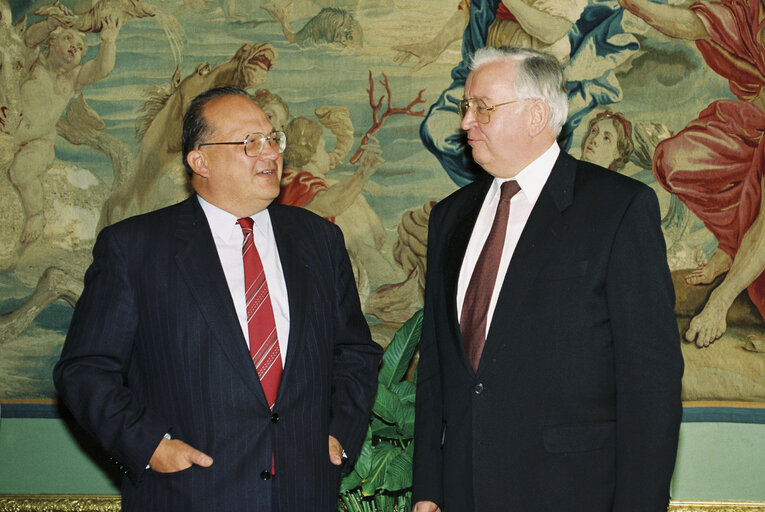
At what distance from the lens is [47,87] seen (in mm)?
5266

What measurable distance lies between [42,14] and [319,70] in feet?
6.20

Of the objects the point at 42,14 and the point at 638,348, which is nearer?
the point at 638,348

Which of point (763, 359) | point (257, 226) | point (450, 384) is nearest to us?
point (450, 384)

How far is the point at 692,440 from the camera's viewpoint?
500cm

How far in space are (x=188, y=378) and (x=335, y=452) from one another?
2.10ft

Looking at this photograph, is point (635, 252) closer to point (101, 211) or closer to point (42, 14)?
point (101, 211)

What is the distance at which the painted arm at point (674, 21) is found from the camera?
504cm

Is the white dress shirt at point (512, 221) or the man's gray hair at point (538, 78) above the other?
the man's gray hair at point (538, 78)

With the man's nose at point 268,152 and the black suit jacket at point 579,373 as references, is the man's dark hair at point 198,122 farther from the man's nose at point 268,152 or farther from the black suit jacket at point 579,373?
the black suit jacket at point 579,373

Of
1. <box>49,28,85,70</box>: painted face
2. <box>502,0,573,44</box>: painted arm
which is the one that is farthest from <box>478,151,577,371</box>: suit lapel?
<box>49,28,85,70</box>: painted face

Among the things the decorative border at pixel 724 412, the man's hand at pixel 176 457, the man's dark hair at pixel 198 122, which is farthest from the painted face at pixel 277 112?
the decorative border at pixel 724 412

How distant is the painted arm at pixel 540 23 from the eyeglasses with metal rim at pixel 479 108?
97.7 inches

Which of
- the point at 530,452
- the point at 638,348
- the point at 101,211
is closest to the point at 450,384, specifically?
the point at 530,452

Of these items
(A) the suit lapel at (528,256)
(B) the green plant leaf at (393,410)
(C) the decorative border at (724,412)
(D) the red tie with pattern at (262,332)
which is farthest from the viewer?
(C) the decorative border at (724,412)
